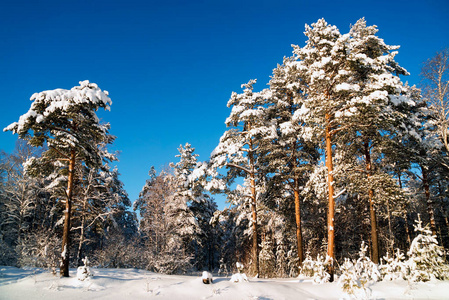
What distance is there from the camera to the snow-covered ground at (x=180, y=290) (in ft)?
27.2

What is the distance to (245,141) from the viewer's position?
1653cm

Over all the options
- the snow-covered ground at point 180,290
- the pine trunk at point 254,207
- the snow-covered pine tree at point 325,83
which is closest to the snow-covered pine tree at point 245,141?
the pine trunk at point 254,207

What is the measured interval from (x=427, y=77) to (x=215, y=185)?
12379 millimetres

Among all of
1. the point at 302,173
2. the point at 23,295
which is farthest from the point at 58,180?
the point at 302,173

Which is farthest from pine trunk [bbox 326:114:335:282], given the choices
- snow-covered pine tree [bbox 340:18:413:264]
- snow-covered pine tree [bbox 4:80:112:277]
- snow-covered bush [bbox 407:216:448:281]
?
snow-covered pine tree [bbox 4:80:112:277]

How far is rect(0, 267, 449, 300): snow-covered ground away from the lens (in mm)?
8281

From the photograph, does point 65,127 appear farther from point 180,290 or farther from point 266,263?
point 266,263

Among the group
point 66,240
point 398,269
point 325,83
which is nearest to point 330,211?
point 398,269

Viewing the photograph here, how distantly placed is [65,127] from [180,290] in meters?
9.38

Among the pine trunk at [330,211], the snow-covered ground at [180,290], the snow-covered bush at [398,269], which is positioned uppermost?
the pine trunk at [330,211]

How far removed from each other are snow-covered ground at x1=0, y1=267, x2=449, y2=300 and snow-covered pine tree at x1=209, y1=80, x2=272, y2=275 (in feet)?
20.2

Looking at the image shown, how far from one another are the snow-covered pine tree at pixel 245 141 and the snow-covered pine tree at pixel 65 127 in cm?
672

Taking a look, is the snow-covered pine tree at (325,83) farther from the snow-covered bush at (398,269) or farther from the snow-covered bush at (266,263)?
the snow-covered bush at (266,263)

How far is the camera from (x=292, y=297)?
28.3 ft
